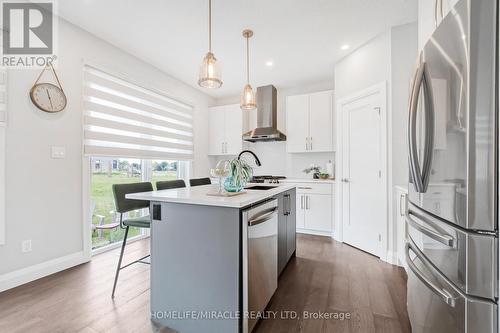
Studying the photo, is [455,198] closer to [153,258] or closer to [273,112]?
[153,258]

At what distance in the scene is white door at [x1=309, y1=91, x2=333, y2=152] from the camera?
3.88 meters

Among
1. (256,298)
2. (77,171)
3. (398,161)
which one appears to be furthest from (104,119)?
(398,161)

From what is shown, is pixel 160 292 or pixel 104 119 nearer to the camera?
pixel 160 292

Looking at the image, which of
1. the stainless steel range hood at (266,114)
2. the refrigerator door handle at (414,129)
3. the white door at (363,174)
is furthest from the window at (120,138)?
the refrigerator door handle at (414,129)

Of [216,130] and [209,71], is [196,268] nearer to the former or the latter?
[209,71]

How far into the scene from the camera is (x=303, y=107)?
4.09 m

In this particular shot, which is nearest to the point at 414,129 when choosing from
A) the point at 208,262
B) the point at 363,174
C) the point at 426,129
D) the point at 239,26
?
the point at 426,129

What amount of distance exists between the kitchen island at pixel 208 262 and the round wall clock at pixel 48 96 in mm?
1633

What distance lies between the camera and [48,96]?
7.68 feet

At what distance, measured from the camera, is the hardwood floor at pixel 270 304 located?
160 cm

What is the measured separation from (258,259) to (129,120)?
273cm

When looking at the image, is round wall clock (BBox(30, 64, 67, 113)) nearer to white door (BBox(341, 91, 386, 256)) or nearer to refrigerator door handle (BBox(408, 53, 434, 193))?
refrigerator door handle (BBox(408, 53, 434, 193))

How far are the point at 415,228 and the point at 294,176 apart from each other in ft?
10.9

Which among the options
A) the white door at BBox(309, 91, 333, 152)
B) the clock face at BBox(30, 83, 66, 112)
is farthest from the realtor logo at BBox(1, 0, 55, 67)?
the white door at BBox(309, 91, 333, 152)
